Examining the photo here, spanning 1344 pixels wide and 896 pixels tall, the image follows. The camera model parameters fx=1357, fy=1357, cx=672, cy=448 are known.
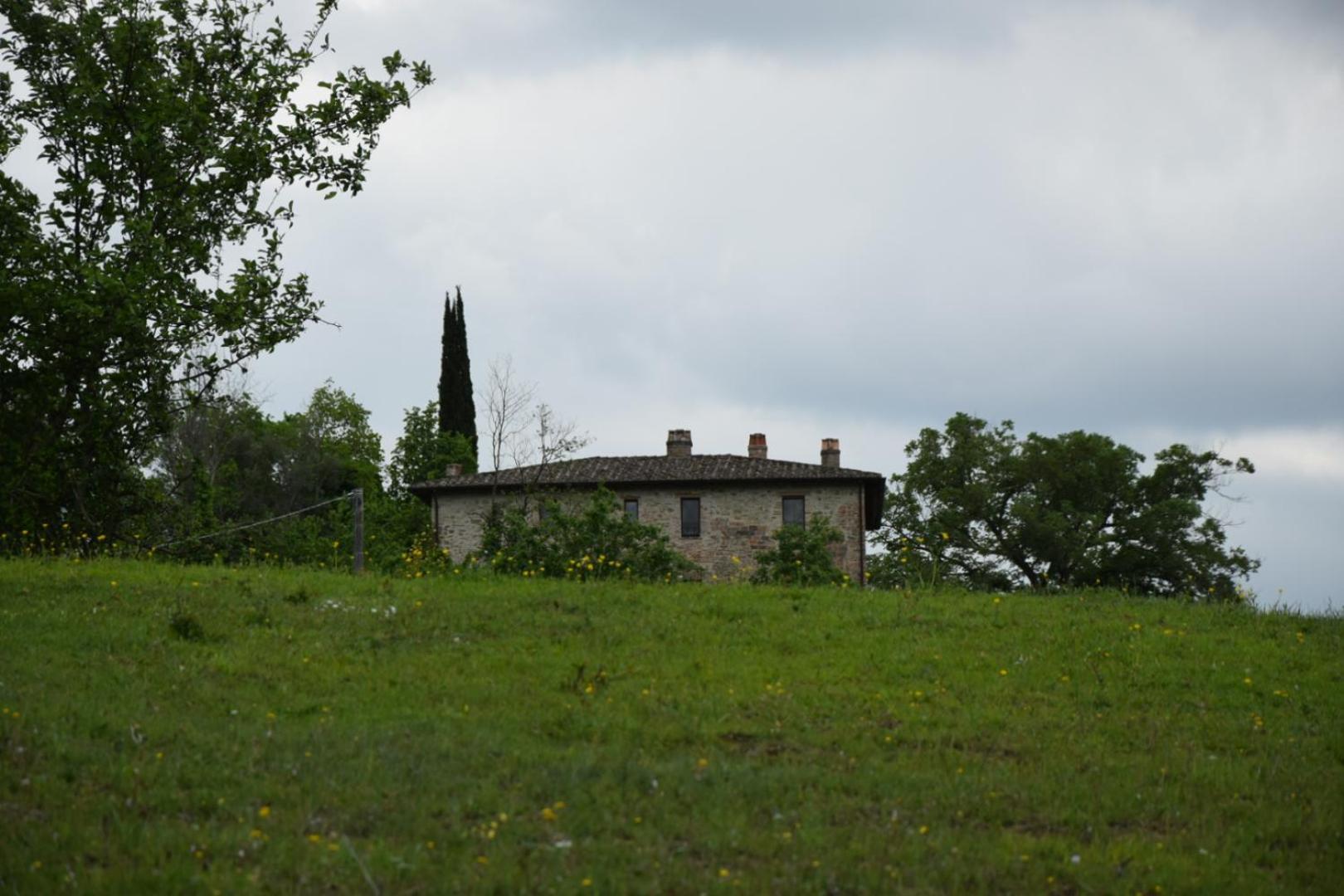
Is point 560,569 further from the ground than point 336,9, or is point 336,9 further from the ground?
point 336,9

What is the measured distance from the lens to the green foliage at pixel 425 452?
208 ft

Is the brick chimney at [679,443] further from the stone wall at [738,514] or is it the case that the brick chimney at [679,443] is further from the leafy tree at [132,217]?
the leafy tree at [132,217]

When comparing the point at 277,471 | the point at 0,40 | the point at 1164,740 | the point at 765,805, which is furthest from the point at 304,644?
the point at 277,471

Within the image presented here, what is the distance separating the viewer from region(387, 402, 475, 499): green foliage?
63.3 m

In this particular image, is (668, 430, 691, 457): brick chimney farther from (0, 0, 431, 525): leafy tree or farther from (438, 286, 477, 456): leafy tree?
(0, 0, 431, 525): leafy tree

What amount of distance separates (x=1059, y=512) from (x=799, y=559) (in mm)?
37813

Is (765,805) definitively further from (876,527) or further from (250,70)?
(876,527)

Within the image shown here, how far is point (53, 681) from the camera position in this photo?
12023mm

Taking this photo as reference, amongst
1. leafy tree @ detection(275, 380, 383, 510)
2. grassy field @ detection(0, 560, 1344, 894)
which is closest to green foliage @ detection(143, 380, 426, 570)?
leafy tree @ detection(275, 380, 383, 510)

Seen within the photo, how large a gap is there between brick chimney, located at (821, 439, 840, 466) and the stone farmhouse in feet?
16.0

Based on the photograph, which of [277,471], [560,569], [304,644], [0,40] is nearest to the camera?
[304,644]

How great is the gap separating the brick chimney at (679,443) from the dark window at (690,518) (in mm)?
4529

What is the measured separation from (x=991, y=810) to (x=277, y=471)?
223ft

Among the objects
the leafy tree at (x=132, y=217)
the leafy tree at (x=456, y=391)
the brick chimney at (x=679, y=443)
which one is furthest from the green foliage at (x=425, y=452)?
the leafy tree at (x=132, y=217)
